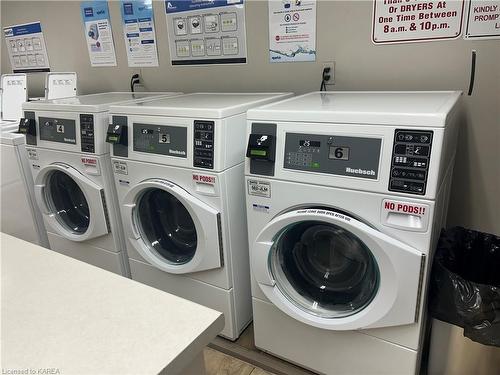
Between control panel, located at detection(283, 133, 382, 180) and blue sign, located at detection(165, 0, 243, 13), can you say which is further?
blue sign, located at detection(165, 0, 243, 13)

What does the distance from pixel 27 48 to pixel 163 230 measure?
7.80 feet

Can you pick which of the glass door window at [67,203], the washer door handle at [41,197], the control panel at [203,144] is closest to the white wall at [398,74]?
the control panel at [203,144]

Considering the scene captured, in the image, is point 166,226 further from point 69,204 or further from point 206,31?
point 206,31

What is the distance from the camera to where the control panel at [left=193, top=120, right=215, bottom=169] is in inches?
58.2

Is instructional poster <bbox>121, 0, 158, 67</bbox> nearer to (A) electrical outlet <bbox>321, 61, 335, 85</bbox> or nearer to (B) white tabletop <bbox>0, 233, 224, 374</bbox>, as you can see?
(A) electrical outlet <bbox>321, 61, 335, 85</bbox>

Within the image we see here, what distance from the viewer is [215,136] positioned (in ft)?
4.80

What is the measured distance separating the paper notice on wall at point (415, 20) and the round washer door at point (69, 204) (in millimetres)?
1575

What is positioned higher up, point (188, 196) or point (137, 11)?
point (137, 11)

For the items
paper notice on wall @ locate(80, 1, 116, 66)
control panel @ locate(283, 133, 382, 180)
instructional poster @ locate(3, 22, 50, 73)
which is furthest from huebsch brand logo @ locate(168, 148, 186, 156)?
instructional poster @ locate(3, 22, 50, 73)

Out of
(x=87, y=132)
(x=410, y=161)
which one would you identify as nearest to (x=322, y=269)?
(x=410, y=161)

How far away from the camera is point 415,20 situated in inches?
64.2

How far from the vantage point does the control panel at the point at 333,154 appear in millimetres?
1165

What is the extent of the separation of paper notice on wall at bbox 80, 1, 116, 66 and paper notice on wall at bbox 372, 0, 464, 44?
178cm

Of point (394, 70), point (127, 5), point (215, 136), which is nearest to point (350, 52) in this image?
point (394, 70)
